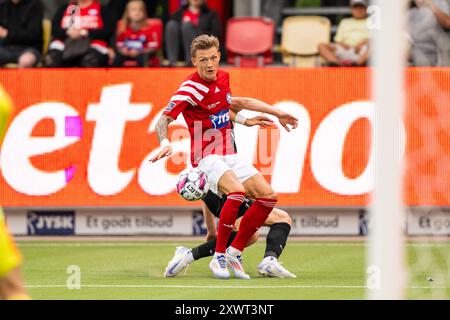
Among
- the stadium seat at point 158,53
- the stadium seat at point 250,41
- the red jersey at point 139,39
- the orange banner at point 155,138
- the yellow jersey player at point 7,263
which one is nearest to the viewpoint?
the yellow jersey player at point 7,263

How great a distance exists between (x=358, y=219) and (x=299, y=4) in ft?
19.2

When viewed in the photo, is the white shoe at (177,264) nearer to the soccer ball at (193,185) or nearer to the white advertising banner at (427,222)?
the soccer ball at (193,185)

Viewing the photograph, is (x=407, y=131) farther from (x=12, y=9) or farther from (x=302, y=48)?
(x=12, y=9)

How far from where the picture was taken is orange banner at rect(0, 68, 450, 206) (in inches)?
588

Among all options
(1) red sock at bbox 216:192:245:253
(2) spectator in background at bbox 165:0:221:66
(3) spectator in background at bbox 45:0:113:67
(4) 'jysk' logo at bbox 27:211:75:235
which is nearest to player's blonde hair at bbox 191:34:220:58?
(1) red sock at bbox 216:192:245:253

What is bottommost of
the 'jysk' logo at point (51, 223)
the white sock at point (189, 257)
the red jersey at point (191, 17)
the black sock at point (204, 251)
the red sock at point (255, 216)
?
the 'jysk' logo at point (51, 223)

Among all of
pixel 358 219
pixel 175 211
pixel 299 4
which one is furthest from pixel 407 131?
pixel 299 4

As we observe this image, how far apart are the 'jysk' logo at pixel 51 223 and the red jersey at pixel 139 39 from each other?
2.95 metres

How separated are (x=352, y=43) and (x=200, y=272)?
610 centimetres

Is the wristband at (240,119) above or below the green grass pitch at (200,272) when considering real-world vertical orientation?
above

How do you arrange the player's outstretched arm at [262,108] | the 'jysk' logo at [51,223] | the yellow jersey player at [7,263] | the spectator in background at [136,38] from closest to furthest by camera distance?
the yellow jersey player at [7,263]
the player's outstretched arm at [262,108]
the 'jysk' logo at [51,223]
the spectator in background at [136,38]

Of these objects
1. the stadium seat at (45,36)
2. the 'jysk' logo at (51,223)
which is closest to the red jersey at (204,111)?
the 'jysk' logo at (51,223)

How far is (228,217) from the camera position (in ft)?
36.3

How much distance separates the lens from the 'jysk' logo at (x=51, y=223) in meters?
15.7
